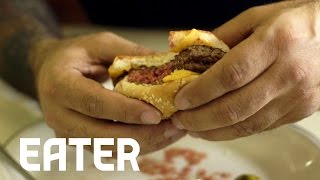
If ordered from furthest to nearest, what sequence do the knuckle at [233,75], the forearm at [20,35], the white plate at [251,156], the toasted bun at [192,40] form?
the forearm at [20,35] < the white plate at [251,156] < the toasted bun at [192,40] < the knuckle at [233,75]

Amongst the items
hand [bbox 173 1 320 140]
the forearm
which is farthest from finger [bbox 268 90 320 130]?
the forearm

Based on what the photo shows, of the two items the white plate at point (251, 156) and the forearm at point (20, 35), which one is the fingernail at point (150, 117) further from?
the forearm at point (20, 35)

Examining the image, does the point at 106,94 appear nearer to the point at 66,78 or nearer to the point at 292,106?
the point at 66,78

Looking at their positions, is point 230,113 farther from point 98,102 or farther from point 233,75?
point 98,102

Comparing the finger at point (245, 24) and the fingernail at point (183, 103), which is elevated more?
the finger at point (245, 24)

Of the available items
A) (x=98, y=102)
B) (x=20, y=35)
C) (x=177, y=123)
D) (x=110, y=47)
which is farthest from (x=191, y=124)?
(x=20, y=35)

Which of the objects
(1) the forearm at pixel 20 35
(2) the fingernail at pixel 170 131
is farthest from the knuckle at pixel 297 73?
(1) the forearm at pixel 20 35

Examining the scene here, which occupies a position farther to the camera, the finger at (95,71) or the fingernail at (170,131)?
the finger at (95,71)
